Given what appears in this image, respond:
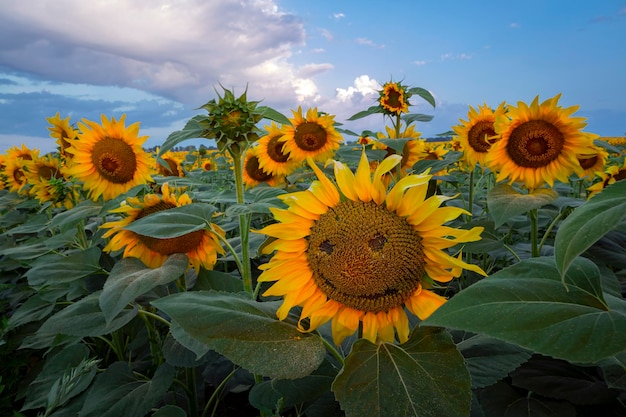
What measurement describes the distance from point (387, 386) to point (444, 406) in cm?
12

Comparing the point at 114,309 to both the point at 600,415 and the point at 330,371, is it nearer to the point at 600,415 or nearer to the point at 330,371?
the point at 330,371

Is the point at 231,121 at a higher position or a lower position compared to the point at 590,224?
higher

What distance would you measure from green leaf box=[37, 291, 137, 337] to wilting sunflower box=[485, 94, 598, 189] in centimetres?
220

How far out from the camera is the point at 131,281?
1645 mm

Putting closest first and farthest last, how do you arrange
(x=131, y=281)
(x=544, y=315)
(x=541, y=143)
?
(x=544, y=315), (x=131, y=281), (x=541, y=143)

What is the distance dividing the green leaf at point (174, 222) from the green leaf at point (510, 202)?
1278mm

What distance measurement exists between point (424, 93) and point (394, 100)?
293mm

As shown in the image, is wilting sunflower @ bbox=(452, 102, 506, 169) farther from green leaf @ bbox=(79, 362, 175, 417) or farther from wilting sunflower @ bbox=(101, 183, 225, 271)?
green leaf @ bbox=(79, 362, 175, 417)

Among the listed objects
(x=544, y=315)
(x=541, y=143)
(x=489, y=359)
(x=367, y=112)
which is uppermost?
(x=367, y=112)

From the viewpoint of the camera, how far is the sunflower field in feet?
3.13

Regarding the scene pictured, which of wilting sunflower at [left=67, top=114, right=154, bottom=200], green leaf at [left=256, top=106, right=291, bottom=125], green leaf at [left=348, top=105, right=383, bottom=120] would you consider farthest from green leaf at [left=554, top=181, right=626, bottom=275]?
green leaf at [left=348, top=105, right=383, bottom=120]

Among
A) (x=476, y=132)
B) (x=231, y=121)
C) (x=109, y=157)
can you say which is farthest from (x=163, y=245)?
(x=476, y=132)

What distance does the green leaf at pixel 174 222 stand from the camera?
1.53 m

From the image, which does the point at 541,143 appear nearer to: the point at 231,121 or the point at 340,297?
the point at 231,121
